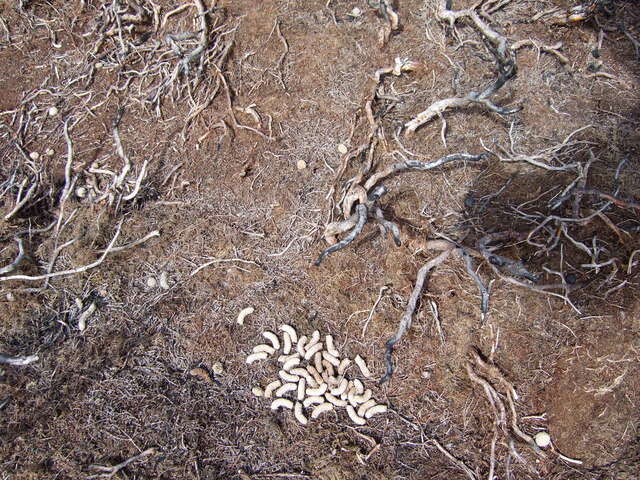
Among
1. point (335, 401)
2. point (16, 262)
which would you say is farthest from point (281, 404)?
point (16, 262)

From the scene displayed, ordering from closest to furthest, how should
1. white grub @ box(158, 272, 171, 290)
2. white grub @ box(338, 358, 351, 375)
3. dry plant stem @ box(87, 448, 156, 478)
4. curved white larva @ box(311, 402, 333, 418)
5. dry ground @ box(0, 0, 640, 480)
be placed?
1. dry plant stem @ box(87, 448, 156, 478)
2. dry ground @ box(0, 0, 640, 480)
3. curved white larva @ box(311, 402, 333, 418)
4. white grub @ box(338, 358, 351, 375)
5. white grub @ box(158, 272, 171, 290)

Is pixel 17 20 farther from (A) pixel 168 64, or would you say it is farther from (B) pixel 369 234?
(B) pixel 369 234

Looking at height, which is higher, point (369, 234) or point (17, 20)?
point (17, 20)

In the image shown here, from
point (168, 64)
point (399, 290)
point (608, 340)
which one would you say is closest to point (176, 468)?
point (399, 290)

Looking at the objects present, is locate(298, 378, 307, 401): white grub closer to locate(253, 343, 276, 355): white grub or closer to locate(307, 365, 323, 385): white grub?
locate(307, 365, 323, 385): white grub

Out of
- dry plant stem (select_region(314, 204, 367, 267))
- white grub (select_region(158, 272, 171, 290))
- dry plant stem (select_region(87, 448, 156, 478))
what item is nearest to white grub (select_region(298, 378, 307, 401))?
dry plant stem (select_region(314, 204, 367, 267))

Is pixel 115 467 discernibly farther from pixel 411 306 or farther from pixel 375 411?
pixel 411 306
